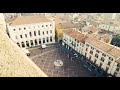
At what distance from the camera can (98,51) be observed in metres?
16.2

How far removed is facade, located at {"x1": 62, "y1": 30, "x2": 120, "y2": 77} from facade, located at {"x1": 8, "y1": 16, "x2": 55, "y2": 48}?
457cm

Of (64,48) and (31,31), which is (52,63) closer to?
(64,48)

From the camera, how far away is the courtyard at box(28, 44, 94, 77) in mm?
16166

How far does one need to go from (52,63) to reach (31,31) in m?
8.07

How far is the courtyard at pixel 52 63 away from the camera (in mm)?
16166

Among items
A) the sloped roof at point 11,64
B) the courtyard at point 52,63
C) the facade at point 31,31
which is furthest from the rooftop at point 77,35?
the sloped roof at point 11,64

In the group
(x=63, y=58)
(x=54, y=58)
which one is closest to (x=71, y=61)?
(x=63, y=58)

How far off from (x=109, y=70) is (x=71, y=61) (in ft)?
17.8

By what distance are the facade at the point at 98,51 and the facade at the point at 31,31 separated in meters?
4.57

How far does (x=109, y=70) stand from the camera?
1520 centimetres

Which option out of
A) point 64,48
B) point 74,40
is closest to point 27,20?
point 64,48

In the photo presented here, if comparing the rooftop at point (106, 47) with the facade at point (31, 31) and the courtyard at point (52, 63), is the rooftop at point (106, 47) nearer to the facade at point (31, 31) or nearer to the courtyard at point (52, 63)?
the courtyard at point (52, 63)
